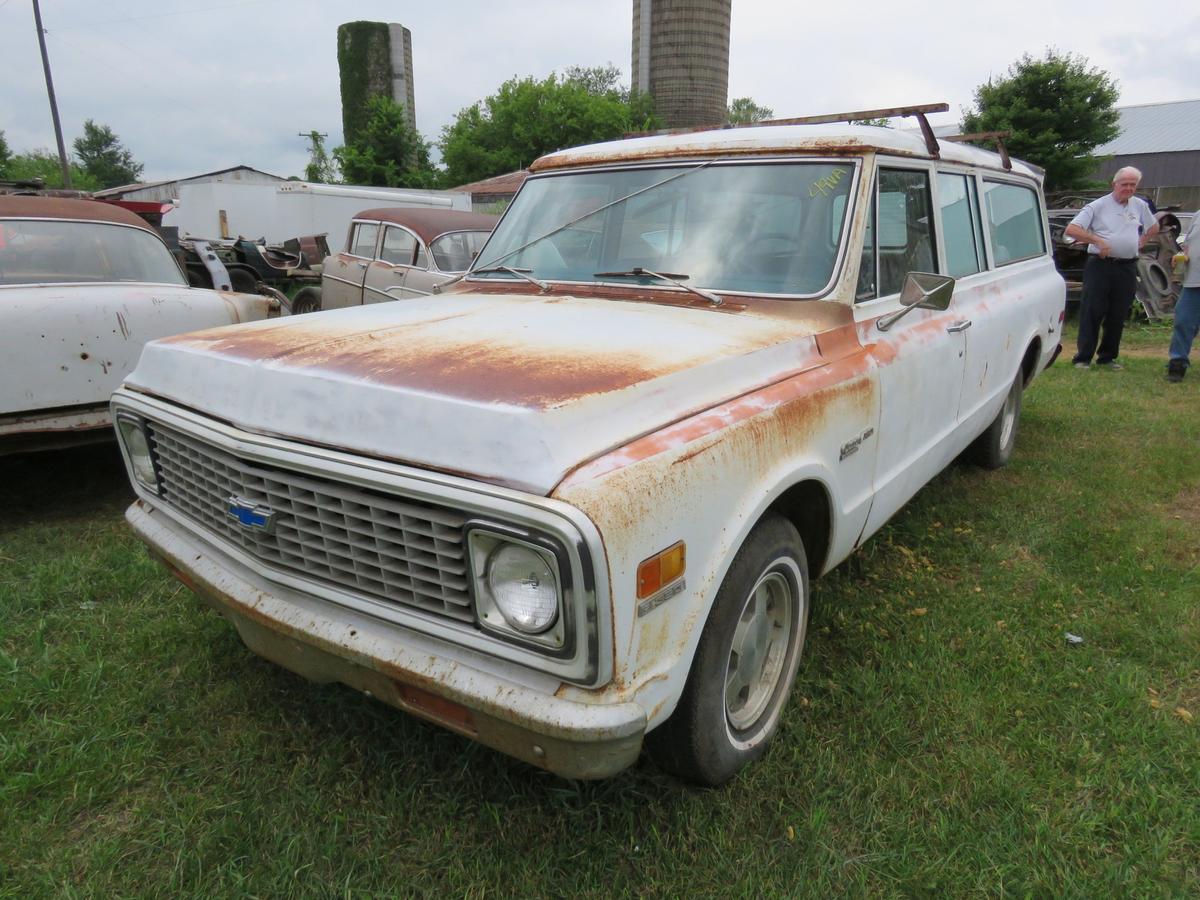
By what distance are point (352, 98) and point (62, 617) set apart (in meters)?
53.2

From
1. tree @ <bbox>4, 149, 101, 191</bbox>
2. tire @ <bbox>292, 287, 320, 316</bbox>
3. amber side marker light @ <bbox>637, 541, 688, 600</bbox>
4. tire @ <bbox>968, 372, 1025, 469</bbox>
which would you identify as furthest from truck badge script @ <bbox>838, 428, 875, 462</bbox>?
tree @ <bbox>4, 149, 101, 191</bbox>

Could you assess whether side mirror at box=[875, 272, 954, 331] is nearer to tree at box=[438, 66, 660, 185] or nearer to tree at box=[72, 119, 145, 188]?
tree at box=[438, 66, 660, 185]

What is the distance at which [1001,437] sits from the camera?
498 cm

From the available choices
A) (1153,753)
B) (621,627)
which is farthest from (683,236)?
(1153,753)

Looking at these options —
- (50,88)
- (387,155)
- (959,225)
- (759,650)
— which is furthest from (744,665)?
(387,155)

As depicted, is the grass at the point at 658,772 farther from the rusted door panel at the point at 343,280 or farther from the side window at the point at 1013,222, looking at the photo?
the rusted door panel at the point at 343,280

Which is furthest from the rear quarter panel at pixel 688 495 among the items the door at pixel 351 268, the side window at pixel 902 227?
the door at pixel 351 268

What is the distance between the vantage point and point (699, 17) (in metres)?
33.1

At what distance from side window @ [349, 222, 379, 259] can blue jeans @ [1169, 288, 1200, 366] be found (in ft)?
27.0

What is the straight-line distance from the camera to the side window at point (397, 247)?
8812 mm

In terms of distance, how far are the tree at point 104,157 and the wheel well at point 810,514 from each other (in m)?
89.5

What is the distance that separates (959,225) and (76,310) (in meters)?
4.33

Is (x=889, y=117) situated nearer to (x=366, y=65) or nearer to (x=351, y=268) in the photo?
(x=351, y=268)

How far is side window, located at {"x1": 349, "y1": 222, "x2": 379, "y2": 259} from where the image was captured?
9.36 metres
